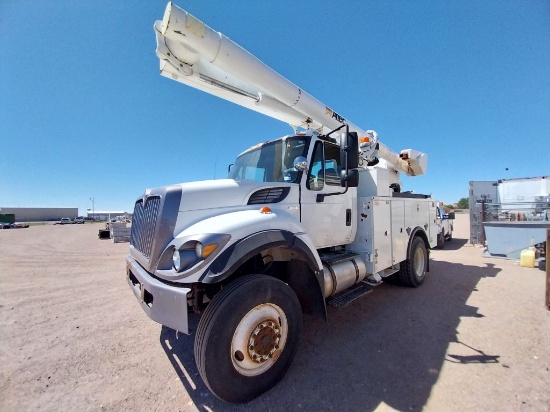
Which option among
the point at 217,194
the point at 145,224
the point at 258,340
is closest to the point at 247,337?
the point at 258,340

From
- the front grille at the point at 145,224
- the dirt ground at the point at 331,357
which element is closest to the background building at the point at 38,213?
the dirt ground at the point at 331,357

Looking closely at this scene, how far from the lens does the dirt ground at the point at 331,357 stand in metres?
2.30

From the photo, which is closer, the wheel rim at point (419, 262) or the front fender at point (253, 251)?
the front fender at point (253, 251)

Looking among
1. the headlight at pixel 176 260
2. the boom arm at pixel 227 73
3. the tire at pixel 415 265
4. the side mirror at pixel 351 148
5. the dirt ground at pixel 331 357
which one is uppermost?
the boom arm at pixel 227 73

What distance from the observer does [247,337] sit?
7.47 feet

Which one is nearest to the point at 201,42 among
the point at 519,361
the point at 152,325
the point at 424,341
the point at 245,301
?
the point at 245,301

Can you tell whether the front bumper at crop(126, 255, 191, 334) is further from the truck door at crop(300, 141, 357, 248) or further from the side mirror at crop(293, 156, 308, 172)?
the side mirror at crop(293, 156, 308, 172)

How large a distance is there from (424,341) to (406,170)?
5.06 metres

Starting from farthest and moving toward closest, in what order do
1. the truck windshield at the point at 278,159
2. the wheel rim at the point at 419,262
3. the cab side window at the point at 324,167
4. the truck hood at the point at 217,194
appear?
the wheel rim at the point at 419,262
the cab side window at the point at 324,167
the truck windshield at the point at 278,159
the truck hood at the point at 217,194

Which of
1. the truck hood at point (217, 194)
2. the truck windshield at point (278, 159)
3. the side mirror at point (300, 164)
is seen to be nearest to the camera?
the truck hood at point (217, 194)

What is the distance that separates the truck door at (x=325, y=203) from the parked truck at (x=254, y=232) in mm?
18

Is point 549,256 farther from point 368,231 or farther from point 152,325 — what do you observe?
point 152,325

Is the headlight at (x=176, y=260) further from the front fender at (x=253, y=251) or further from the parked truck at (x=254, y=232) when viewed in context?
the front fender at (x=253, y=251)

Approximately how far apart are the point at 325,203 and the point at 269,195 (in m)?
1.02
